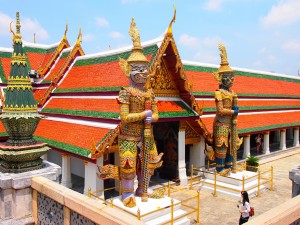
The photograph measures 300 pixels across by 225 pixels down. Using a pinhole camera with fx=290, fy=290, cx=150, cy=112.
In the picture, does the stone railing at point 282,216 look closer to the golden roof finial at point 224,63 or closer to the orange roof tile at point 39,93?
the golden roof finial at point 224,63

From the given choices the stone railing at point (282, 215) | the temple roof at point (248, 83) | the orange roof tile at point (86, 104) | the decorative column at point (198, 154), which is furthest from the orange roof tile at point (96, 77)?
the stone railing at point (282, 215)

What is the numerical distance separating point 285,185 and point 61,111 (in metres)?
11.6

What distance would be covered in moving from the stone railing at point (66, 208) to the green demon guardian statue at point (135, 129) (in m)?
3.17

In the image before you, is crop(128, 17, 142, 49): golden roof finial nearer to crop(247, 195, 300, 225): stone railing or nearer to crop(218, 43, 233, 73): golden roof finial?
crop(218, 43, 233, 73): golden roof finial

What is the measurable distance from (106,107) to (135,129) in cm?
402

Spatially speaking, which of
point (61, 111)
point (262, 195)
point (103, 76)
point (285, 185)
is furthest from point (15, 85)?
point (285, 185)

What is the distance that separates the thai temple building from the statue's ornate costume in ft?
4.08

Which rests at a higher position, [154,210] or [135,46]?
[135,46]

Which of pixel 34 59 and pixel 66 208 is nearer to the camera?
pixel 66 208

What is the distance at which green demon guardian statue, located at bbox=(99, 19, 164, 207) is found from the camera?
27.4ft

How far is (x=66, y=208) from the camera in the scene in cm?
495

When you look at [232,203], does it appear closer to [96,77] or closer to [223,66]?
[223,66]

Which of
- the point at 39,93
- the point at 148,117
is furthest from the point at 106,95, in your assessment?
the point at 39,93

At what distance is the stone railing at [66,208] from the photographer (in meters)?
4.05
